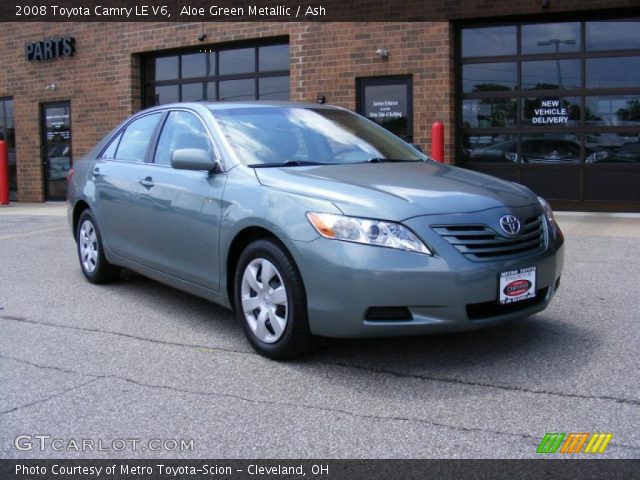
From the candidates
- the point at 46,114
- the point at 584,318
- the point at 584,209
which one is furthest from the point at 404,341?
the point at 46,114

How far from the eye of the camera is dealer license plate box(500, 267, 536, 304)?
3934 millimetres

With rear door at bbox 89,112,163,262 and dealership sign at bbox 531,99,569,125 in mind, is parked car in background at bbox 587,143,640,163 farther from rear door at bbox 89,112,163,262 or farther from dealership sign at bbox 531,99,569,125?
rear door at bbox 89,112,163,262

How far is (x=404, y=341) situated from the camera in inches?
180

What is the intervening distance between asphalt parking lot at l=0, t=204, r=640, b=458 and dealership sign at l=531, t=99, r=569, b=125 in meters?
6.53

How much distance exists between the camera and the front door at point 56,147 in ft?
53.9

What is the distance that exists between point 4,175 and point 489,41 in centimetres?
1046

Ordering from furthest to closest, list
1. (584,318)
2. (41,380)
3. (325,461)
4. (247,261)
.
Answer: (584,318) → (247,261) → (41,380) → (325,461)

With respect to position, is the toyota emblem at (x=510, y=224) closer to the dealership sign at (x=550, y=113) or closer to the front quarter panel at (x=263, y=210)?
the front quarter panel at (x=263, y=210)

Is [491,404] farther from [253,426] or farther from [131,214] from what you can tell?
[131,214]

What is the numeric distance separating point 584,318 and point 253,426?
277cm

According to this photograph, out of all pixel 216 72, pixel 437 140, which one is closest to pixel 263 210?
pixel 437 140

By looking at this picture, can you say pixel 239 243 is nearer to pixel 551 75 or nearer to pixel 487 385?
pixel 487 385

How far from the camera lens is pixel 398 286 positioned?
3.71 metres

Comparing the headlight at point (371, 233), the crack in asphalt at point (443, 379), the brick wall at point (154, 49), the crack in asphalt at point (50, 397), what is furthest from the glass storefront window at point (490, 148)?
the crack in asphalt at point (50, 397)
